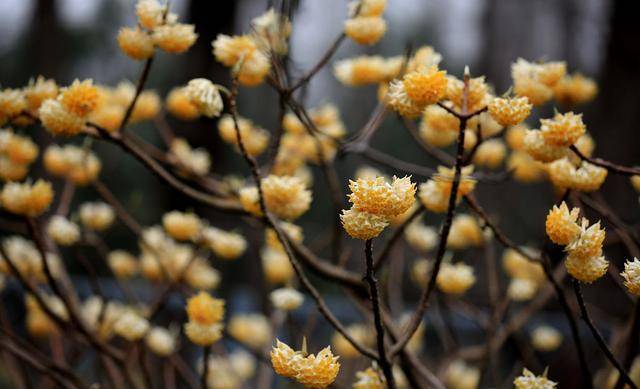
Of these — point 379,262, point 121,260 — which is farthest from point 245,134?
point 121,260

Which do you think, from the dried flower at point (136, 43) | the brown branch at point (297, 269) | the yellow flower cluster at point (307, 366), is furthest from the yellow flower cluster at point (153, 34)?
the yellow flower cluster at point (307, 366)

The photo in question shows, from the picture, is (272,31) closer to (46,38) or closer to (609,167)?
(609,167)

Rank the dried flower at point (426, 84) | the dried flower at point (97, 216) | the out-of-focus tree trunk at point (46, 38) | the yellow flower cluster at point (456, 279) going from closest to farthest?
the dried flower at point (426, 84)
the yellow flower cluster at point (456, 279)
the dried flower at point (97, 216)
the out-of-focus tree trunk at point (46, 38)

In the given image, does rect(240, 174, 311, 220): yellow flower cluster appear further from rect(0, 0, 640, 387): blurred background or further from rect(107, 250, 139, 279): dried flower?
rect(107, 250, 139, 279): dried flower

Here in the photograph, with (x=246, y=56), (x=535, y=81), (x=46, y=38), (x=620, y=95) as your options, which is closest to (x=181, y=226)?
(x=246, y=56)

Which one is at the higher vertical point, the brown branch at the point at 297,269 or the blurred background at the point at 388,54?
the blurred background at the point at 388,54

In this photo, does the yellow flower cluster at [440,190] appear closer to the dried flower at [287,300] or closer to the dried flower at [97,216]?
the dried flower at [287,300]

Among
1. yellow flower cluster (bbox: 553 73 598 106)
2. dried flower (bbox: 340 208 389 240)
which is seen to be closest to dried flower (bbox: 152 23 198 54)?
dried flower (bbox: 340 208 389 240)
